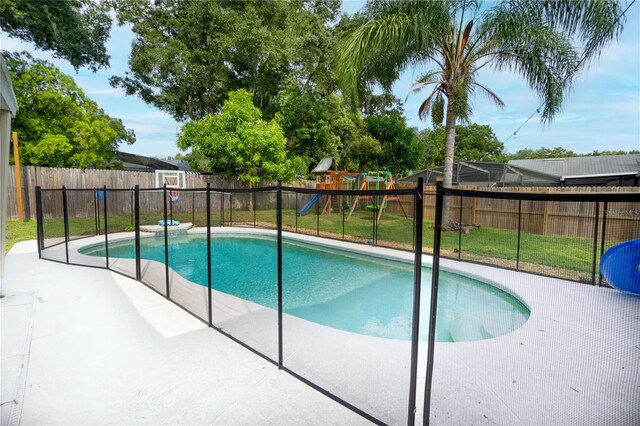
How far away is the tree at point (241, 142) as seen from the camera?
533 inches

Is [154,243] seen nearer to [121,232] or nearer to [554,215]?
[121,232]

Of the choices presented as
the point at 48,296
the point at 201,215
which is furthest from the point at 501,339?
the point at 201,215

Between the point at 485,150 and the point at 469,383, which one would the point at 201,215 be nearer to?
the point at 469,383

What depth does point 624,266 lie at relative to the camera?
3762 millimetres

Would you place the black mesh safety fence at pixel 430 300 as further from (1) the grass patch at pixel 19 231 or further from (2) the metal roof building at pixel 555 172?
(2) the metal roof building at pixel 555 172

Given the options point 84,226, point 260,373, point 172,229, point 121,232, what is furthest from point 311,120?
point 260,373

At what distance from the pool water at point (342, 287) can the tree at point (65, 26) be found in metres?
9.67

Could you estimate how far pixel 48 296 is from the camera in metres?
4.20

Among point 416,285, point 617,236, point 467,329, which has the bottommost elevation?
point 467,329

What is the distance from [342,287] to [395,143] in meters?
13.0

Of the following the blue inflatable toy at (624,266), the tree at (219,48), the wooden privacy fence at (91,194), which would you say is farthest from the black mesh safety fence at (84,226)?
the tree at (219,48)

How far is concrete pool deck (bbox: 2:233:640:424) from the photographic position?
6.59 ft

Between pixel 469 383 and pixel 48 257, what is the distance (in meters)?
7.71

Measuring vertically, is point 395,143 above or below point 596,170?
above
